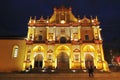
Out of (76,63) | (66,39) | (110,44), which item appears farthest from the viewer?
(110,44)

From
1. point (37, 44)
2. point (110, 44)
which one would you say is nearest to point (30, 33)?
point (37, 44)

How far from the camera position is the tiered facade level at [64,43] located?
40.5 metres

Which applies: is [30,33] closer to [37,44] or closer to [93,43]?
[37,44]

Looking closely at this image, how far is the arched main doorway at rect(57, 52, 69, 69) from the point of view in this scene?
41409mm

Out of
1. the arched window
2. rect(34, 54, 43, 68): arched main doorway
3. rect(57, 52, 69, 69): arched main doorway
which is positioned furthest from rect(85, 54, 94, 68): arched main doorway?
the arched window

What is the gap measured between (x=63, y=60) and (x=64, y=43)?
4238 mm

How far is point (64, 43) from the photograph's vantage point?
41875 mm

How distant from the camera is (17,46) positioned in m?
42.7

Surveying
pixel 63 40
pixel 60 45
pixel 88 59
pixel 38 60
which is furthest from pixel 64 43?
pixel 38 60

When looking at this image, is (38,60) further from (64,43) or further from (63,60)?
(64,43)

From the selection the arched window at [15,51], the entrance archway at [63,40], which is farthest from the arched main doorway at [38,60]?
the entrance archway at [63,40]

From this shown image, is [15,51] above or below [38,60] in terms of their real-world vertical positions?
above

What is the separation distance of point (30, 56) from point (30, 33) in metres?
6.32

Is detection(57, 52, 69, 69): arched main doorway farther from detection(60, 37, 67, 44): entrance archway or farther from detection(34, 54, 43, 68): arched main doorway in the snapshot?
detection(34, 54, 43, 68): arched main doorway
